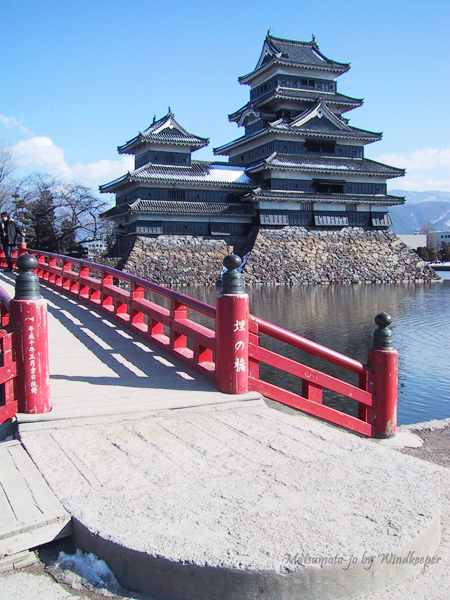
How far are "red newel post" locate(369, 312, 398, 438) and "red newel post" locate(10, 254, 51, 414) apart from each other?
3215 mm

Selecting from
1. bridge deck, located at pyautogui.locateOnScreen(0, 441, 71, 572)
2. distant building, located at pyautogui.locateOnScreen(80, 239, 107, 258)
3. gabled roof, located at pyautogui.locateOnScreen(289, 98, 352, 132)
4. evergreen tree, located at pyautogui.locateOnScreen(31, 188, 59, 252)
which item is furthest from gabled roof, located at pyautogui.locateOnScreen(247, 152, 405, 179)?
bridge deck, located at pyautogui.locateOnScreen(0, 441, 71, 572)

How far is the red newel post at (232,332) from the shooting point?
516 centimetres

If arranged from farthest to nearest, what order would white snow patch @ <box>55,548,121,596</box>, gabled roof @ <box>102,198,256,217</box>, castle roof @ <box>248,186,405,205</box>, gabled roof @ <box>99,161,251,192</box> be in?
castle roof @ <box>248,186,405,205</box>, gabled roof @ <box>102,198,256,217</box>, gabled roof @ <box>99,161,251,192</box>, white snow patch @ <box>55,548,121,596</box>

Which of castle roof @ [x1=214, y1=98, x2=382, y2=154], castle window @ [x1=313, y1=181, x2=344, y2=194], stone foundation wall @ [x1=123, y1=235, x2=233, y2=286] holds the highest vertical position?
castle roof @ [x1=214, y1=98, x2=382, y2=154]

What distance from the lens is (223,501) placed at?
3.15 metres

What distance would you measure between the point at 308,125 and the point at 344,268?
11.3 metres

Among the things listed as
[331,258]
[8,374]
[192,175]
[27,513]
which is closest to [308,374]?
[8,374]

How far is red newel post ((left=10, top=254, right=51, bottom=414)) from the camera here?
14.9ft

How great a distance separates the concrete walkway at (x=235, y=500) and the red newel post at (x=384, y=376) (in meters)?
1.18

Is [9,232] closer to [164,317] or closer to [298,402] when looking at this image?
[164,317]

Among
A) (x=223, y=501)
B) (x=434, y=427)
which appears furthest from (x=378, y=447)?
(x=434, y=427)

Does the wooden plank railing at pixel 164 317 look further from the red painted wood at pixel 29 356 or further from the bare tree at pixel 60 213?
the bare tree at pixel 60 213

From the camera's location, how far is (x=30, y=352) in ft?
15.0

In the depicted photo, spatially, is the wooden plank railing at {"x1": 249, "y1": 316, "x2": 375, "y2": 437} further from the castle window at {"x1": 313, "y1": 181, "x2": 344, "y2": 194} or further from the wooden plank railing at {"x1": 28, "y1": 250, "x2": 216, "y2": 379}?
the castle window at {"x1": 313, "y1": 181, "x2": 344, "y2": 194}
